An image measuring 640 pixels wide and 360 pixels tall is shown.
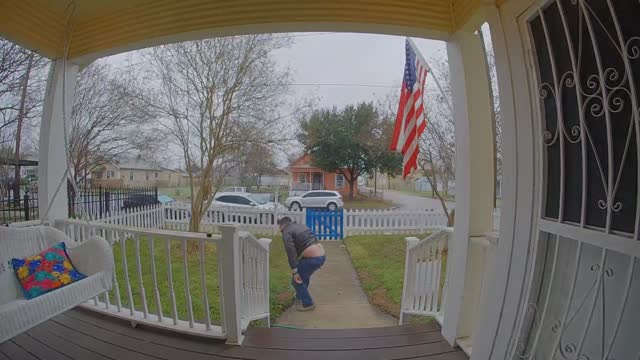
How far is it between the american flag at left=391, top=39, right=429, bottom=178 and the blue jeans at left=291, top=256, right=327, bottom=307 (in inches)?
60.4

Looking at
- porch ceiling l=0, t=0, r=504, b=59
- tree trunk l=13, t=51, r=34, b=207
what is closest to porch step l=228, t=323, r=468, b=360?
porch ceiling l=0, t=0, r=504, b=59

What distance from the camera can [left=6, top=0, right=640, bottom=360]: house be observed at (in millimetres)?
846

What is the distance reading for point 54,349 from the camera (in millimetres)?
1632

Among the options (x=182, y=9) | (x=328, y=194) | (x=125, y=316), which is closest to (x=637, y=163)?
(x=182, y=9)

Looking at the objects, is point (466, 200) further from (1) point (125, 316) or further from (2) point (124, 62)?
(2) point (124, 62)

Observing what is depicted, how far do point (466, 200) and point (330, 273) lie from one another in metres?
2.96

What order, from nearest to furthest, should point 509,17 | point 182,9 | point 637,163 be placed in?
point 637,163 → point 509,17 → point 182,9

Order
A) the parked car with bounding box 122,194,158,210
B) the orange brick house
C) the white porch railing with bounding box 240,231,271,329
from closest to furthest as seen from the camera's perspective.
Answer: the white porch railing with bounding box 240,231,271,329 < the parked car with bounding box 122,194,158,210 < the orange brick house

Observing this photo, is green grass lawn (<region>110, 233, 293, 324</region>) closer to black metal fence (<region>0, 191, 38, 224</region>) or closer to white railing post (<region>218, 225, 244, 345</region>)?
white railing post (<region>218, 225, 244, 345</region>)

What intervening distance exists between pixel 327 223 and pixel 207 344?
447cm

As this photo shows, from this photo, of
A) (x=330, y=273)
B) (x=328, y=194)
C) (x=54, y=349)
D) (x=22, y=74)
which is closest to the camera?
(x=54, y=349)

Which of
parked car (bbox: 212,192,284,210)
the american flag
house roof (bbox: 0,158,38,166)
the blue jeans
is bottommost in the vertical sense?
the blue jeans

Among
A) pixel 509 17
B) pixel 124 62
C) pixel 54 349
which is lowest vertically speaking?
pixel 54 349

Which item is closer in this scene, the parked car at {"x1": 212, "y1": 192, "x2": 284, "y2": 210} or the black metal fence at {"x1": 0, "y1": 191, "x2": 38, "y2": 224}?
the black metal fence at {"x1": 0, "y1": 191, "x2": 38, "y2": 224}
